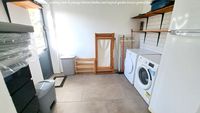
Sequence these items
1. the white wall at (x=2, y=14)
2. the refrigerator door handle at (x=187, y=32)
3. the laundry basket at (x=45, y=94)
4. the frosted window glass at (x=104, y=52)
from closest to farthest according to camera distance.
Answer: the refrigerator door handle at (x=187, y=32) < the white wall at (x=2, y=14) < the laundry basket at (x=45, y=94) < the frosted window glass at (x=104, y=52)

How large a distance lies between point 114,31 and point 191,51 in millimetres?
2376

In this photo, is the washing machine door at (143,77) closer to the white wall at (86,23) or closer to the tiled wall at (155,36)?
the tiled wall at (155,36)

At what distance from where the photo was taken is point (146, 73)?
205 cm

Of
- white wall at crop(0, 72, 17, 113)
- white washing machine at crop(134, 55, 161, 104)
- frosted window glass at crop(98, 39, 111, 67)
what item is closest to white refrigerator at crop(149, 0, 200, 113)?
white washing machine at crop(134, 55, 161, 104)

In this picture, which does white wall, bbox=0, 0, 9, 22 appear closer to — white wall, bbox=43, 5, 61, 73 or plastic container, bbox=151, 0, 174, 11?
white wall, bbox=43, 5, 61, 73

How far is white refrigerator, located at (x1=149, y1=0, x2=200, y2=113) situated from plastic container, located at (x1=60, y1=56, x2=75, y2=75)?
2.36 metres

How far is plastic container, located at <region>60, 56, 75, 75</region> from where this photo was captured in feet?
10.3

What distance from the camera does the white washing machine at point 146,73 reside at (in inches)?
69.5

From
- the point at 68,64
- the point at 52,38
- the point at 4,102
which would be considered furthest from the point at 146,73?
the point at 52,38

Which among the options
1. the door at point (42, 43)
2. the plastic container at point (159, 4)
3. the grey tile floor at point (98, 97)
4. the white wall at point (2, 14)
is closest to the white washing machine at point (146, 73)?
the grey tile floor at point (98, 97)

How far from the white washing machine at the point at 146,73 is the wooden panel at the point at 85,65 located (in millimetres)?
1460

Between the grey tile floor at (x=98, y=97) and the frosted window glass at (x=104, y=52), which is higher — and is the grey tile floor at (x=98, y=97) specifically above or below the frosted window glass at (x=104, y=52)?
below

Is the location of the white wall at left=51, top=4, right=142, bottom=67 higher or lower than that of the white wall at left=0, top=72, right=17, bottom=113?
higher

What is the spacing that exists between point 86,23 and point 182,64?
8.59ft
